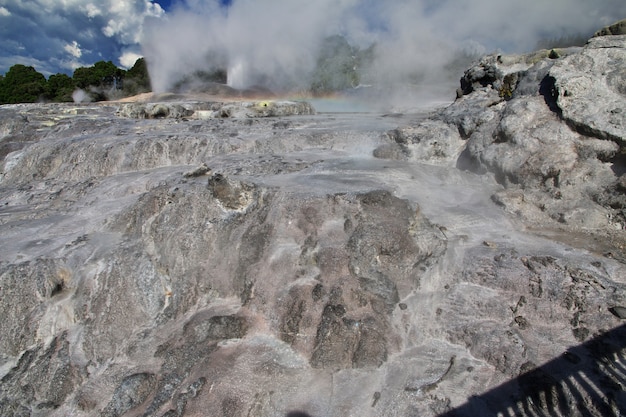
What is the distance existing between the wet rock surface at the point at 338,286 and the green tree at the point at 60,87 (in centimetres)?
2615

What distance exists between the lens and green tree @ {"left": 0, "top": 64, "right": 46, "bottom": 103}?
100 ft

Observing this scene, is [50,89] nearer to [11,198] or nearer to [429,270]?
[11,198]

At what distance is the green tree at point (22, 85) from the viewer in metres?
30.6

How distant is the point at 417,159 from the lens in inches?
365

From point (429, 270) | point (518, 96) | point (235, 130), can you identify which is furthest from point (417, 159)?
point (235, 130)

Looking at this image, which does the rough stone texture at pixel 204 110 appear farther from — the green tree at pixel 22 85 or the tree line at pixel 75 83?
the green tree at pixel 22 85

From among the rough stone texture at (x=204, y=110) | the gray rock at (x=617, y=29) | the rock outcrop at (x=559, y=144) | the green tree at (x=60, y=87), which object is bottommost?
the rock outcrop at (x=559, y=144)

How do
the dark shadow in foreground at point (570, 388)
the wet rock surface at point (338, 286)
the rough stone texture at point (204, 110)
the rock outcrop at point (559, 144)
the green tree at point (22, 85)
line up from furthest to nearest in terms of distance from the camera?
the green tree at point (22, 85) → the rough stone texture at point (204, 110) → the rock outcrop at point (559, 144) → the wet rock surface at point (338, 286) → the dark shadow in foreground at point (570, 388)

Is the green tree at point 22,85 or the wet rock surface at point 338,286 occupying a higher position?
the green tree at point 22,85

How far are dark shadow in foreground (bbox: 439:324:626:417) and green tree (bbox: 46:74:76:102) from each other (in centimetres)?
3380

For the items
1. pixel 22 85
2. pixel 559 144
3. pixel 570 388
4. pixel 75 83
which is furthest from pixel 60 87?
pixel 570 388

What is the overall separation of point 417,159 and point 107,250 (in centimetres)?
633

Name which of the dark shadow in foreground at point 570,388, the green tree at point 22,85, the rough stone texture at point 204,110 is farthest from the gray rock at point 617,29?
the green tree at point 22,85

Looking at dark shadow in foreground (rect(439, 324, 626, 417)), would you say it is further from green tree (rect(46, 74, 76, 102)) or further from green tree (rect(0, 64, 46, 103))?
green tree (rect(0, 64, 46, 103))
